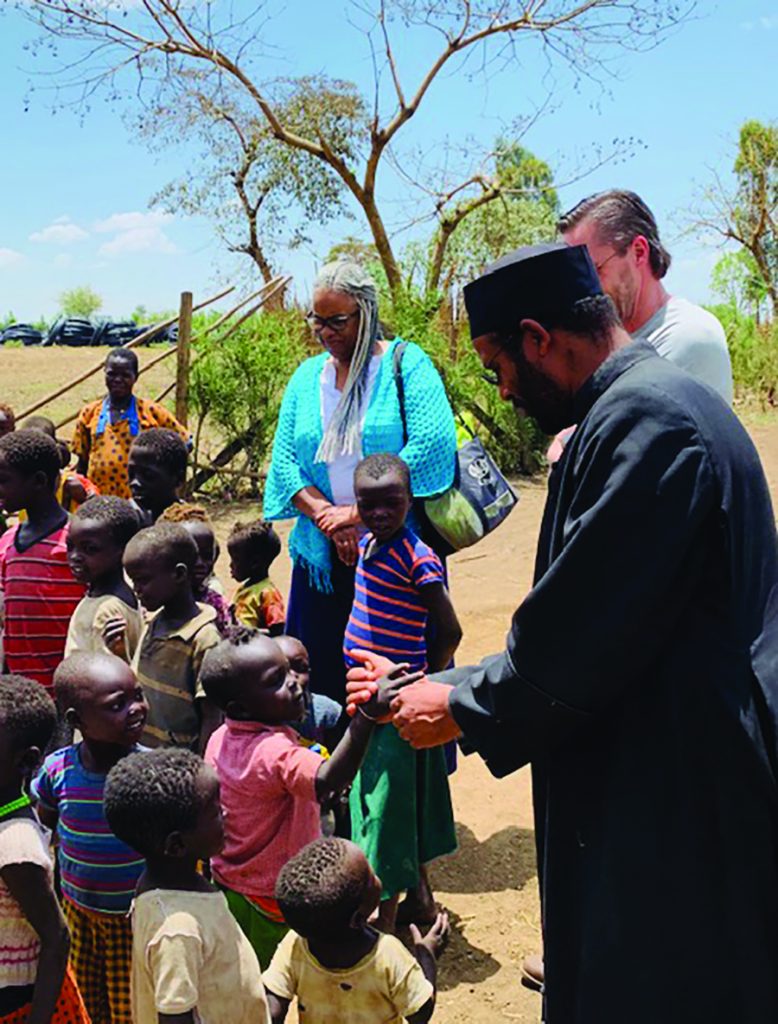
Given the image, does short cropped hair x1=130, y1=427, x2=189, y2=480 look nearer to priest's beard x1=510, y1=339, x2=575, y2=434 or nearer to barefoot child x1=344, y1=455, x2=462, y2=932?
barefoot child x1=344, y1=455, x2=462, y2=932

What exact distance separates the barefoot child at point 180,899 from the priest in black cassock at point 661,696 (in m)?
0.73

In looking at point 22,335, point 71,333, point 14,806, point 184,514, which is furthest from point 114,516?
point 22,335

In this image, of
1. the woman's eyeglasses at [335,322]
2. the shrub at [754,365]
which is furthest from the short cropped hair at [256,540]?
the shrub at [754,365]

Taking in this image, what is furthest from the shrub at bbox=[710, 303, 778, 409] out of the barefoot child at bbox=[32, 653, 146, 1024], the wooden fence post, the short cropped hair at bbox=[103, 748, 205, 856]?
the short cropped hair at bbox=[103, 748, 205, 856]

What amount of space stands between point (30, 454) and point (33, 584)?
1.49ft

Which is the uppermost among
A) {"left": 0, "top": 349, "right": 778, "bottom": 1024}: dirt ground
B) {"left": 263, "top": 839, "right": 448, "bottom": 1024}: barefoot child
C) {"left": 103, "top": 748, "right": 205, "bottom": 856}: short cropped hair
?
{"left": 103, "top": 748, "right": 205, "bottom": 856}: short cropped hair

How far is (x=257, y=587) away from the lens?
13.9 ft

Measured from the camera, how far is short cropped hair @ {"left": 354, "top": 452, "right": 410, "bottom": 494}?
343 centimetres

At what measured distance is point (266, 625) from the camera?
4.17 meters

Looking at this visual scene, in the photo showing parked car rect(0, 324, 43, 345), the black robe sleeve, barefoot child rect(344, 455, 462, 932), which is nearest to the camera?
the black robe sleeve

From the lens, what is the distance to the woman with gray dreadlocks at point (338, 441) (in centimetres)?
377

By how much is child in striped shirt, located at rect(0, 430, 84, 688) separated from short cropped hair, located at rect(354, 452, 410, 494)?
3.48ft

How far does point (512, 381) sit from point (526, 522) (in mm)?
Answer: 8218

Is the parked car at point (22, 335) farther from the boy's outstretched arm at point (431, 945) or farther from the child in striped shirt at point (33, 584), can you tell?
the boy's outstretched arm at point (431, 945)
